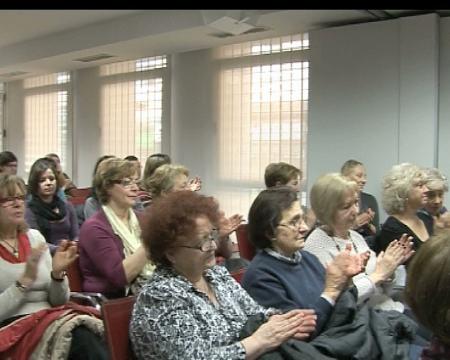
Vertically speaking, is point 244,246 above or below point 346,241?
below

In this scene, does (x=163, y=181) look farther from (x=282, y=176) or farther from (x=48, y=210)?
(x=282, y=176)

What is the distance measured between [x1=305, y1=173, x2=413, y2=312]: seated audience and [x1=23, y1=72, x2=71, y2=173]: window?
6.89 m

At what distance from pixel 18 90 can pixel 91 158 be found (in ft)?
8.09

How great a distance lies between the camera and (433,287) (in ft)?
4.08

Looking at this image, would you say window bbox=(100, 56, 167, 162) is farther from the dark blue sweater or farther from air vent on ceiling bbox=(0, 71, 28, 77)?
the dark blue sweater

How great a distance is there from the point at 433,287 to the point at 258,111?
5.41m

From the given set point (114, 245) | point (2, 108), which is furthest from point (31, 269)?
point (2, 108)

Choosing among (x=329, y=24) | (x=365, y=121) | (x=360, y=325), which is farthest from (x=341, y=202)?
(x=329, y=24)

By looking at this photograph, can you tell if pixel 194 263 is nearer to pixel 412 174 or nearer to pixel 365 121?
pixel 412 174

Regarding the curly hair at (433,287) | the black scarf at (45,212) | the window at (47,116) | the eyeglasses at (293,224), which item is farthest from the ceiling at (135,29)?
the curly hair at (433,287)

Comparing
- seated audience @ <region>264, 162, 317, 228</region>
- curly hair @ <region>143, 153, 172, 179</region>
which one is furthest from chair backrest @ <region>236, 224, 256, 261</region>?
curly hair @ <region>143, 153, 172, 179</region>

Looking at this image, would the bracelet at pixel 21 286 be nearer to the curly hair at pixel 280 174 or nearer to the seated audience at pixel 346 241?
the seated audience at pixel 346 241

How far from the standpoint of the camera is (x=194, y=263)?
2047mm

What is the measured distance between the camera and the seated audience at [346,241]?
2.71 meters
